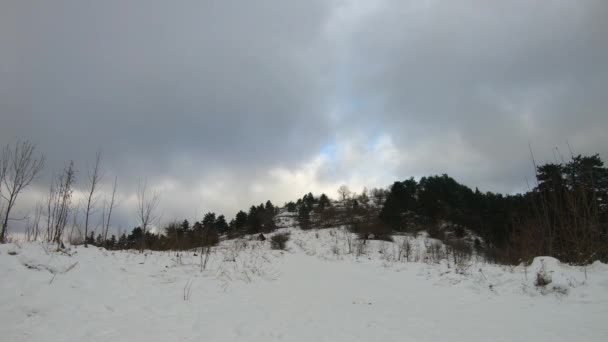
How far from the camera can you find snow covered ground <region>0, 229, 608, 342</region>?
3953mm

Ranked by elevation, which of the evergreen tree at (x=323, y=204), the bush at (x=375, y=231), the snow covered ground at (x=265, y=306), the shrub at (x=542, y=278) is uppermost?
the evergreen tree at (x=323, y=204)

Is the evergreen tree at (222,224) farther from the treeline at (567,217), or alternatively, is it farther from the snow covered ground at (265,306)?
the snow covered ground at (265,306)

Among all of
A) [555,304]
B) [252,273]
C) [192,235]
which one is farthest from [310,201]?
[555,304]

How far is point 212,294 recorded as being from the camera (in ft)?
21.6

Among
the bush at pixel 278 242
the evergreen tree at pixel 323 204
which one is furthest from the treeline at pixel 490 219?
the bush at pixel 278 242

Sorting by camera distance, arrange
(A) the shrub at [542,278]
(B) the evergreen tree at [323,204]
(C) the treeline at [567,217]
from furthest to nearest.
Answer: (B) the evergreen tree at [323,204]
(C) the treeline at [567,217]
(A) the shrub at [542,278]

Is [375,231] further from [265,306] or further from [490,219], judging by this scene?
[265,306]

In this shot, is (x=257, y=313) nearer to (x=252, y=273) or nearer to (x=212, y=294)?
(x=212, y=294)

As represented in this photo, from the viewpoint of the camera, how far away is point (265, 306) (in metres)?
6.09

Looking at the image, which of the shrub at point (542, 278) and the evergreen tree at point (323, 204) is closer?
the shrub at point (542, 278)

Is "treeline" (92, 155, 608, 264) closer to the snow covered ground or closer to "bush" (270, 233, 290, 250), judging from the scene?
the snow covered ground

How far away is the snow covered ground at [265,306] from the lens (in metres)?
3.95

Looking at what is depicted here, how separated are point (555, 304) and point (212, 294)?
6743 mm

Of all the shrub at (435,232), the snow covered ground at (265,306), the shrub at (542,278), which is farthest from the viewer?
the shrub at (435,232)
